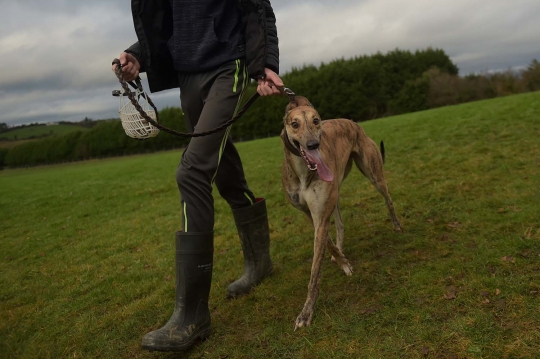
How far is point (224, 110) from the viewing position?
353 cm

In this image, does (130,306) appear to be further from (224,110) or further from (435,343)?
(435,343)

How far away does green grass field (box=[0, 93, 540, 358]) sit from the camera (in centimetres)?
321

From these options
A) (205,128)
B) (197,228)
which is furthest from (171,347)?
(205,128)

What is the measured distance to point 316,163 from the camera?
11.6 ft

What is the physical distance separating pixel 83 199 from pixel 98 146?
197 feet

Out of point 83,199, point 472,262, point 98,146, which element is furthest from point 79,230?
point 98,146

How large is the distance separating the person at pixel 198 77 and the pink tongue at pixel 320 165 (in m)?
0.56

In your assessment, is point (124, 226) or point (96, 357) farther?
point (124, 226)

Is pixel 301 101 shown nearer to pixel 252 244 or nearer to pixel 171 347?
pixel 252 244

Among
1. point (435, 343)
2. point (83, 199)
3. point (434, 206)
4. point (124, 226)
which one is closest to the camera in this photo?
point (435, 343)

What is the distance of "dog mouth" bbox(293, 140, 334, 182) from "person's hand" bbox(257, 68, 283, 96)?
1.68 ft

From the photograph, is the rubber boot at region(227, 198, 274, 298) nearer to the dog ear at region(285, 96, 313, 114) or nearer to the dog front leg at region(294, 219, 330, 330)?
the dog front leg at region(294, 219, 330, 330)

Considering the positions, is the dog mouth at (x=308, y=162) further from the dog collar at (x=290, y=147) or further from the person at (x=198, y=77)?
the person at (x=198, y=77)

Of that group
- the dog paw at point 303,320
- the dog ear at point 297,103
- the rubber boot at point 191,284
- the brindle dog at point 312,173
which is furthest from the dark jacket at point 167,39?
the dog paw at point 303,320
